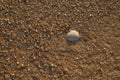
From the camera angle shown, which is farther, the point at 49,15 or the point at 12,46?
the point at 49,15

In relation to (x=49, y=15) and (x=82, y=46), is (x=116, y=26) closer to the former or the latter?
(x=82, y=46)

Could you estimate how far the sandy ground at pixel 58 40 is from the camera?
2.60 meters

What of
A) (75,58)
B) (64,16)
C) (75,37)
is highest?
(64,16)

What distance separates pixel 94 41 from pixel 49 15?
575mm

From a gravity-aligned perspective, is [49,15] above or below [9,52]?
above

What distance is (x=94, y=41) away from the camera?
2.77 metres

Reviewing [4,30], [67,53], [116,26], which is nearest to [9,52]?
[4,30]

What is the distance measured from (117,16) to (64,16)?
23.4 inches

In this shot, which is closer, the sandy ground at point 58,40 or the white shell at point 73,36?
the sandy ground at point 58,40

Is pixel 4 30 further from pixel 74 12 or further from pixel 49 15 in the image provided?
pixel 74 12

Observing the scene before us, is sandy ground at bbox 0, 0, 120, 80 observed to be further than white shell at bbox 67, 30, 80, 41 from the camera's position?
No

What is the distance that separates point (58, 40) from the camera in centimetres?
277

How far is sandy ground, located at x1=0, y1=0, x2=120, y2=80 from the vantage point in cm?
260

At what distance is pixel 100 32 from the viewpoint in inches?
111
